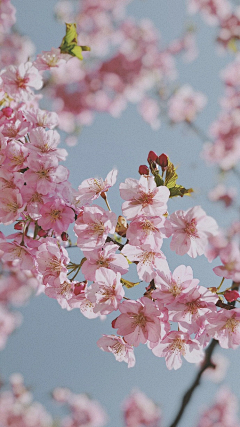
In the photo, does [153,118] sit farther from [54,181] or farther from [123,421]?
[54,181]

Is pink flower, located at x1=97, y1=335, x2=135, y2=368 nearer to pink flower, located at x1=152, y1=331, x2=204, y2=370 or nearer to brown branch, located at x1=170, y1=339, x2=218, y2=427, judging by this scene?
pink flower, located at x1=152, y1=331, x2=204, y2=370

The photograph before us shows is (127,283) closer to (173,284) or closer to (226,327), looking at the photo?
(173,284)

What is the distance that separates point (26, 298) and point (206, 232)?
6228 millimetres

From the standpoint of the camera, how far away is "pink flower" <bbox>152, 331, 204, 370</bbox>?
1313 mm

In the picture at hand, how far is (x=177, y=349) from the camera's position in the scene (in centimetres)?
→ 139

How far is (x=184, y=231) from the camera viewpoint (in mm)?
1283

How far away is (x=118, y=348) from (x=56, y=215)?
2.04 ft

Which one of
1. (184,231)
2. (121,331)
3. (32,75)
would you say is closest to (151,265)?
(184,231)

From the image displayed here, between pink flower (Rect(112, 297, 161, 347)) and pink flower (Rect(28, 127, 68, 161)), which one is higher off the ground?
pink flower (Rect(28, 127, 68, 161))

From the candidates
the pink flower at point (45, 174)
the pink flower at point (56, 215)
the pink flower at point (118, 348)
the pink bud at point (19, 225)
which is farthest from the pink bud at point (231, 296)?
the pink bud at point (19, 225)

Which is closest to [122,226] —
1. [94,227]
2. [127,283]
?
[94,227]

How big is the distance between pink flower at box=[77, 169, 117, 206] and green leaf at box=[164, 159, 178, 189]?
0.21 meters

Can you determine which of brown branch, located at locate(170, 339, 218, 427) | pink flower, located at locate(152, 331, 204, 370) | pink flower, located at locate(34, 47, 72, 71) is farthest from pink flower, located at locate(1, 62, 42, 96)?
brown branch, located at locate(170, 339, 218, 427)

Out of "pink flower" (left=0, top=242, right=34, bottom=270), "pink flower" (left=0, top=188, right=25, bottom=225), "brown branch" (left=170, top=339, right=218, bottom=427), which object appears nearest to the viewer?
"pink flower" (left=0, top=188, right=25, bottom=225)
